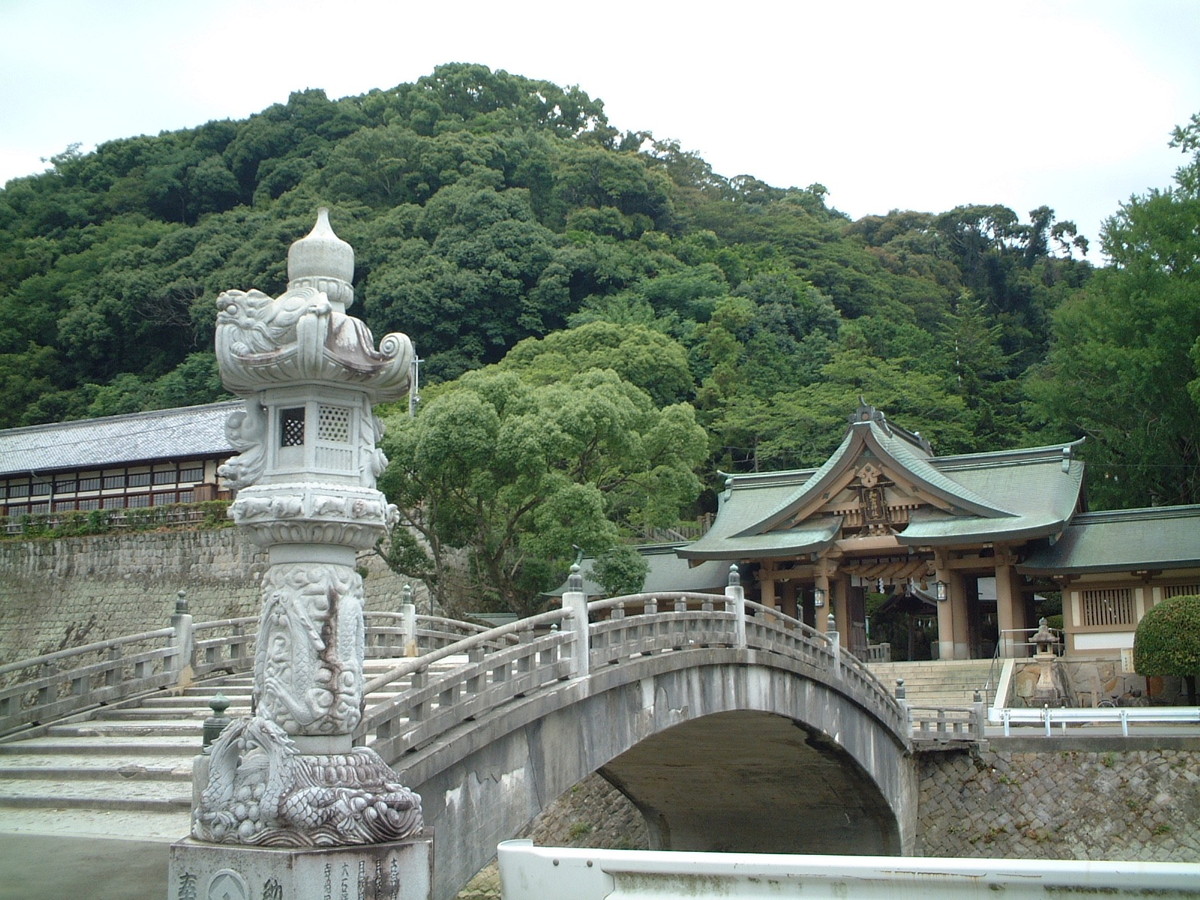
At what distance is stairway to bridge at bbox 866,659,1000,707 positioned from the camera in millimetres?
26062

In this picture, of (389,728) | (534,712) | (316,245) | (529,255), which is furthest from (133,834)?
(529,255)

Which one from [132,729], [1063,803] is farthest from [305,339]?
[1063,803]

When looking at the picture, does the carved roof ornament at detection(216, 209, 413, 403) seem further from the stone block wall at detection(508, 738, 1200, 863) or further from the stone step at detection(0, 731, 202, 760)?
the stone block wall at detection(508, 738, 1200, 863)

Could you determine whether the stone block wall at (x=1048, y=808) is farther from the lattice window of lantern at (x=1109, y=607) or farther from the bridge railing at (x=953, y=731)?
the lattice window of lantern at (x=1109, y=607)

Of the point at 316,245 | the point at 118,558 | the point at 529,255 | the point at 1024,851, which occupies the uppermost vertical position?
the point at 529,255

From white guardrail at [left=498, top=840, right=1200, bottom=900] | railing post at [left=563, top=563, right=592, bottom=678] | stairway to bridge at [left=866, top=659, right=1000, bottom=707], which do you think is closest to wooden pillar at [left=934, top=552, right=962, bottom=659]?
stairway to bridge at [left=866, top=659, right=1000, bottom=707]

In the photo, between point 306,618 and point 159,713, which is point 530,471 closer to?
point 159,713

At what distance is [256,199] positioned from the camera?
208 ft

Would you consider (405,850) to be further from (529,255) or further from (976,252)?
(976,252)

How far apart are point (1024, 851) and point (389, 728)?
49.1 ft

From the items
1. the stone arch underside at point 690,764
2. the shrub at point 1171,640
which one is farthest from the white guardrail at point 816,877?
the shrub at point 1171,640

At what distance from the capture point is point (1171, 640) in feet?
72.2

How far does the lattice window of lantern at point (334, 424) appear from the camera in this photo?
24.6 ft

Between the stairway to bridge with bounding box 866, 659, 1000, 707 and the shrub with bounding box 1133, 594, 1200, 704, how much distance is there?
4163mm
